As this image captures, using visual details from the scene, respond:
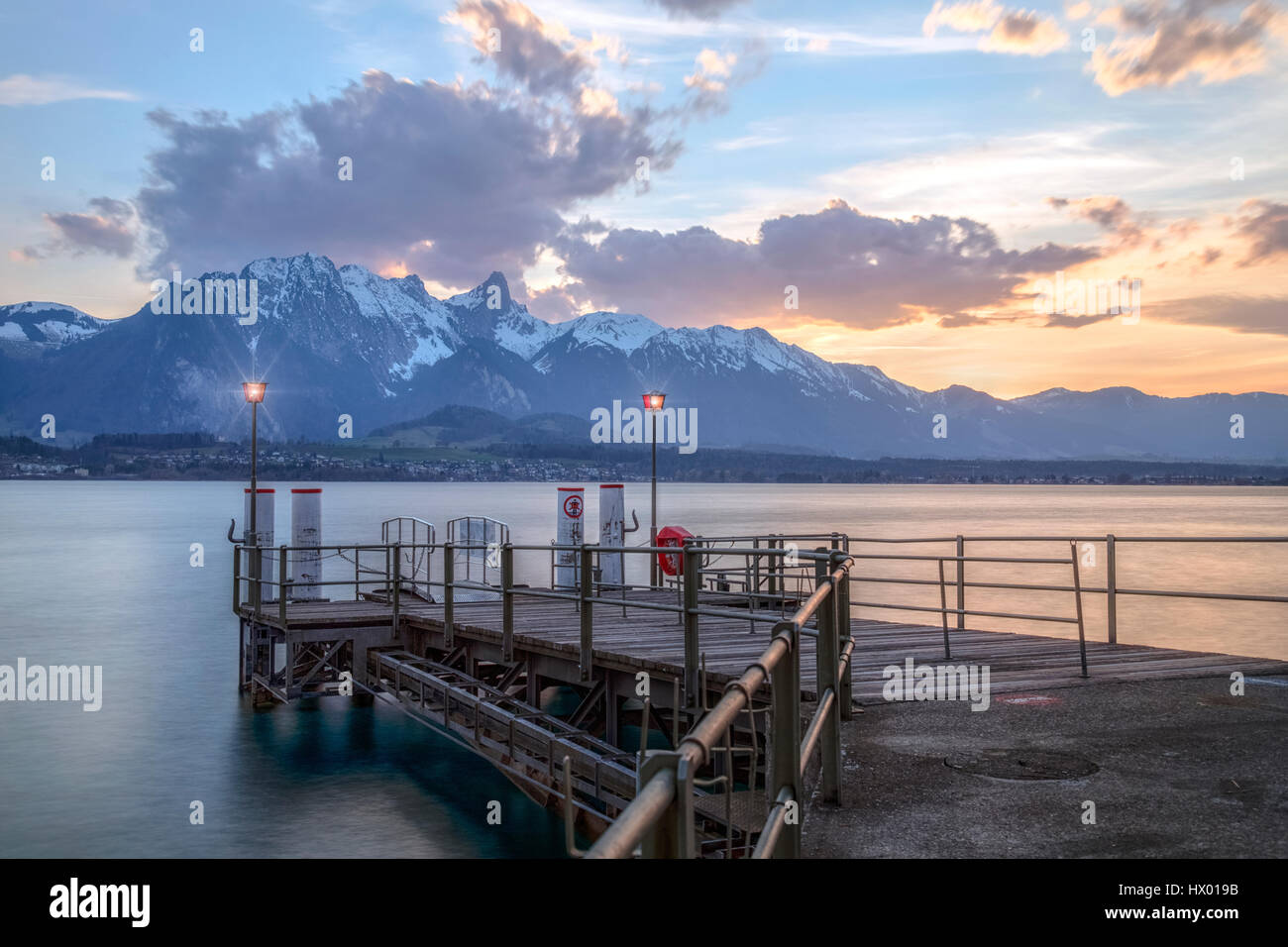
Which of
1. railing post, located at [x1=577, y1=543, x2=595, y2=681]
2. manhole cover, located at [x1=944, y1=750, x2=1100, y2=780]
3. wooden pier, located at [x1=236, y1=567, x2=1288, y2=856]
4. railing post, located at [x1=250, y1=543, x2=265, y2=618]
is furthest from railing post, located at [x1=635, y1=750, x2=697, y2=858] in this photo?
railing post, located at [x1=250, y1=543, x2=265, y2=618]

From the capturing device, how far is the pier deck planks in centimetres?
1080

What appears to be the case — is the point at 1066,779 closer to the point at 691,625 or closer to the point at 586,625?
the point at 691,625

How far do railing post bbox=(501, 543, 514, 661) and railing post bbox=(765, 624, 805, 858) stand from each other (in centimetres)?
1054

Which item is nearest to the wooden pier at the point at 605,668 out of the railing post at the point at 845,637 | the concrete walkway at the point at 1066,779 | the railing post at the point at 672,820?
the railing post at the point at 845,637

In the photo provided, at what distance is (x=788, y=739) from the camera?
425cm

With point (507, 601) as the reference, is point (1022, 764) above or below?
below

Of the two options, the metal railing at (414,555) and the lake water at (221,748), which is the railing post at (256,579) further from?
the lake water at (221,748)

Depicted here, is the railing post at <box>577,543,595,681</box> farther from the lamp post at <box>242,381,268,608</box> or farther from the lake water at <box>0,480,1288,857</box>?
the lamp post at <box>242,381,268,608</box>

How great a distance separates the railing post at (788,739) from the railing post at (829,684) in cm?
136

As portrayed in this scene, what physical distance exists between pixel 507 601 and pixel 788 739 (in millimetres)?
11242

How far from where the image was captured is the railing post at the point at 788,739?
414 cm

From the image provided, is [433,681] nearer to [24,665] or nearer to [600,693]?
[600,693]

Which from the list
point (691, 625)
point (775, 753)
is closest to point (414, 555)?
point (691, 625)
